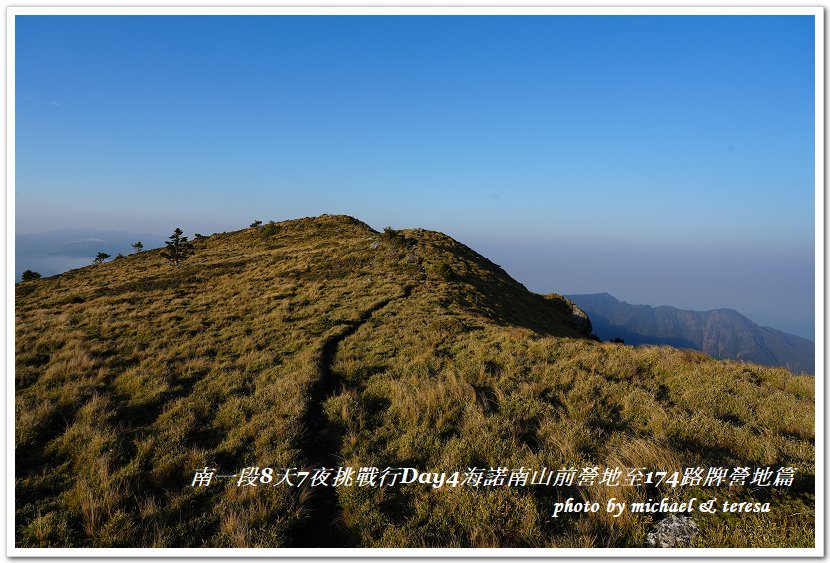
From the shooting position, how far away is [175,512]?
537 centimetres

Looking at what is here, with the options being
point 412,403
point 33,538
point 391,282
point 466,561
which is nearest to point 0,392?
point 33,538

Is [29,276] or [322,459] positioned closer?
[322,459]

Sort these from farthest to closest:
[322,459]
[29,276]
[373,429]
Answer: [29,276]
[373,429]
[322,459]

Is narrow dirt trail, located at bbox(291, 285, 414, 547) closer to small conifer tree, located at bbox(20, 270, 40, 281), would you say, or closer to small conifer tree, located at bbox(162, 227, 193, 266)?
small conifer tree, located at bbox(162, 227, 193, 266)

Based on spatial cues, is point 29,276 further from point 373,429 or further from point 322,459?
point 373,429

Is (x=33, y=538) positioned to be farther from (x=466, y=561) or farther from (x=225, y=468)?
(x=466, y=561)

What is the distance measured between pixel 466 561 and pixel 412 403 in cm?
407

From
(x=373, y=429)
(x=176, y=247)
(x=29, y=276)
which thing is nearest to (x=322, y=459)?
(x=373, y=429)

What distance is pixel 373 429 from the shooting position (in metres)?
7.84

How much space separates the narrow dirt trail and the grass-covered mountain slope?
1.3 inches

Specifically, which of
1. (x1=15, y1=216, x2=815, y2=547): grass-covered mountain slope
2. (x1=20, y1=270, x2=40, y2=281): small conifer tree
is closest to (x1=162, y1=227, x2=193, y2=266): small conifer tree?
(x1=20, y1=270, x2=40, y2=281): small conifer tree

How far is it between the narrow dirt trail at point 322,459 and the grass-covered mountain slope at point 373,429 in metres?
0.03

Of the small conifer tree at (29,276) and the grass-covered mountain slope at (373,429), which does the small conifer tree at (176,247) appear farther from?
the grass-covered mountain slope at (373,429)

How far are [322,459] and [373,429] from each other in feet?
4.20
